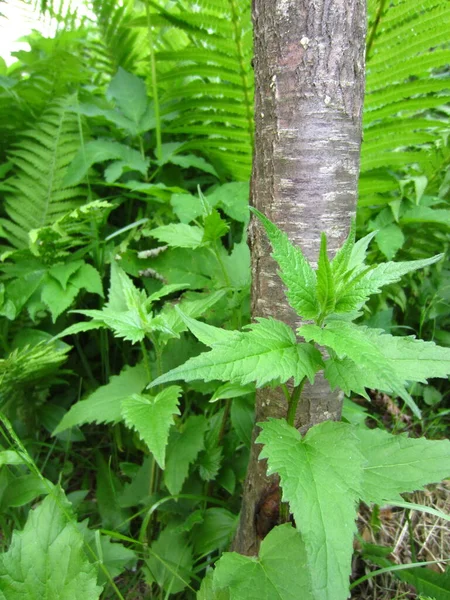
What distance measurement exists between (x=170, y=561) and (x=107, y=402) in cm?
44

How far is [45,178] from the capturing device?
1.63 metres

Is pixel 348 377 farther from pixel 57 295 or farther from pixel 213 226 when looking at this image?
pixel 57 295

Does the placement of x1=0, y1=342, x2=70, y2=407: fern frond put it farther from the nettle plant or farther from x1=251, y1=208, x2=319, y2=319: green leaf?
x1=251, y1=208, x2=319, y2=319: green leaf

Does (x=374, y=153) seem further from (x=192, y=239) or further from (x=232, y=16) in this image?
(x=192, y=239)

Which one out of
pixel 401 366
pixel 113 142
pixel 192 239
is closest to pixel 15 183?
pixel 113 142

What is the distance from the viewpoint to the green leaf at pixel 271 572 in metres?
0.75

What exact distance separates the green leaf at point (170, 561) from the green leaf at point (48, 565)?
24cm

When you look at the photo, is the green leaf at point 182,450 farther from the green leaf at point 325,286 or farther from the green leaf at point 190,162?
the green leaf at point 190,162

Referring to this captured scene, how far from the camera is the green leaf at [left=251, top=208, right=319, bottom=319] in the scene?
27.0 inches

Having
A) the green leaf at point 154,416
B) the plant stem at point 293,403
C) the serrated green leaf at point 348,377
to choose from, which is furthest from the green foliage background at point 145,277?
the serrated green leaf at point 348,377

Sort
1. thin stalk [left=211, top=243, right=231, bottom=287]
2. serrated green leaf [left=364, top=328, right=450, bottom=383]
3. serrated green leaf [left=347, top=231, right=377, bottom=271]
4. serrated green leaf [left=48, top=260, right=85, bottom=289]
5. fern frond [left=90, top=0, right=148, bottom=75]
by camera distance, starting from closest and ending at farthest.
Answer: serrated green leaf [left=364, top=328, right=450, bottom=383], serrated green leaf [left=347, top=231, right=377, bottom=271], thin stalk [left=211, top=243, right=231, bottom=287], serrated green leaf [left=48, top=260, right=85, bottom=289], fern frond [left=90, top=0, right=148, bottom=75]

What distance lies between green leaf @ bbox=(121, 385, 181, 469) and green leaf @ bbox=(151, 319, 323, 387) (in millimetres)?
251

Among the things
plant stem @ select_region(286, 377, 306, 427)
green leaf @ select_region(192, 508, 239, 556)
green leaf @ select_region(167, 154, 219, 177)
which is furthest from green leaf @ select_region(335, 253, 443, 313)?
green leaf @ select_region(167, 154, 219, 177)

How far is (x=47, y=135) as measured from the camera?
5.42 ft
